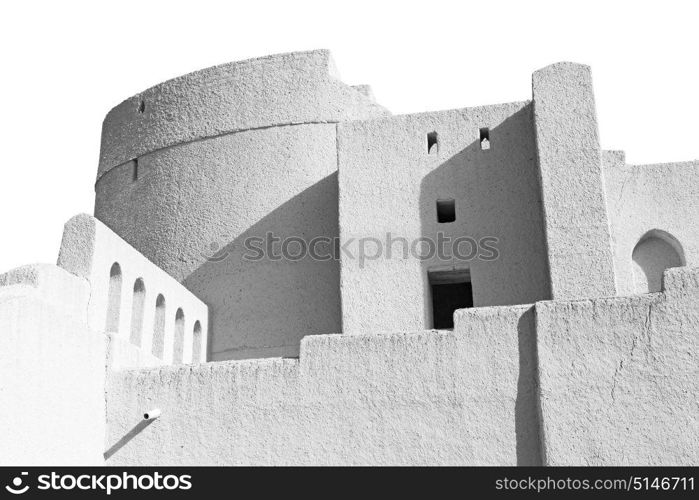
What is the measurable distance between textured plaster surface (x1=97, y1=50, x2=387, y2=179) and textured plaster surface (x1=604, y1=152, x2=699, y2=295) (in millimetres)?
3954

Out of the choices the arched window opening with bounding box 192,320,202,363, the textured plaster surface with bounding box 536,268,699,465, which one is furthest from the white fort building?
the arched window opening with bounding box 192,320,202,363

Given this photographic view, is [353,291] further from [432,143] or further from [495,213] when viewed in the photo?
[432,143]

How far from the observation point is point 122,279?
437 inches

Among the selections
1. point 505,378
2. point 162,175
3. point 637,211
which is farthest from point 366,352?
point 162,175

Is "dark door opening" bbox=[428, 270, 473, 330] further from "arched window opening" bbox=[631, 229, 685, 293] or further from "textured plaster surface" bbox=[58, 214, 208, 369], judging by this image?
"textured plaster surface" bbox=[58, 214, 208, 369]

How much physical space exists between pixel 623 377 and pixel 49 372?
535 centimetres

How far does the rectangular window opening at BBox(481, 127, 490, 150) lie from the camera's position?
1249cm

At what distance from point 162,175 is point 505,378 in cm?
735

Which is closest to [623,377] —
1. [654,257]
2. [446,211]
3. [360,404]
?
[360,404]

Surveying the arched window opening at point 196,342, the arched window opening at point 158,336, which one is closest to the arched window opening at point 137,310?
the arched window opening at point 158,336

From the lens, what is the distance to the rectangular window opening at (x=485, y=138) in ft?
41.0

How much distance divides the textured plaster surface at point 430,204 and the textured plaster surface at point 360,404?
83.6 inches

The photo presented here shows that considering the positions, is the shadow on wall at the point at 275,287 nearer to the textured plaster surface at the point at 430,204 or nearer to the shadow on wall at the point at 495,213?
the textured plaster surface at the point at 430,204
